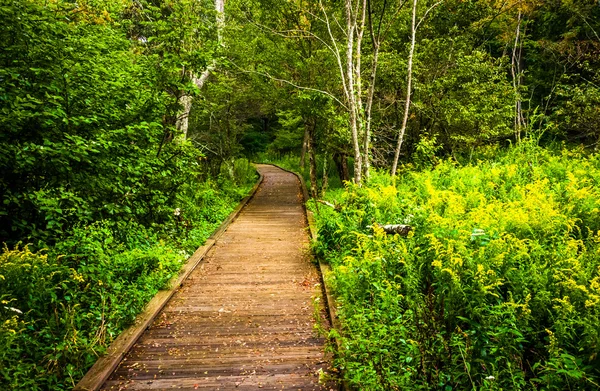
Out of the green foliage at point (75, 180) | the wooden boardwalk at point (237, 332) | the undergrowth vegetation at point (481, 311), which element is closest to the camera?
the undergrowth vegetation at point (481, 311)

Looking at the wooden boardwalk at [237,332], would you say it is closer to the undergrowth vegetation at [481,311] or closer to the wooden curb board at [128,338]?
the wooden curb board at [128,338]

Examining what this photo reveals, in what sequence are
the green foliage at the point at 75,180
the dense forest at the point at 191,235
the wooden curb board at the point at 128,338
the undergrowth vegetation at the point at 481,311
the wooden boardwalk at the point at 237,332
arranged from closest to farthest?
1. the undergrowth vegetation at the point at 481,311
2. the dense forest at the point at 191,235
3. the wooden curb board at the point at 128,338
4. the wooden boardwalk at the point at 237,332
5. the green foliage at the point at 75,180

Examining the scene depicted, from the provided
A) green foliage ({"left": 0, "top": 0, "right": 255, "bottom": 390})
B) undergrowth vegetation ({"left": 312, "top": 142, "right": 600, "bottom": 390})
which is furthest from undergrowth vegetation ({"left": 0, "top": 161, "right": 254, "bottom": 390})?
undergrowth vegetation ({"left": 312, "top": 142, "right": 600, "bottom": 390})

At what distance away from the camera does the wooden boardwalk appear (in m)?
3.74

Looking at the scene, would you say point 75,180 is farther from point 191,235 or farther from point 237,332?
point 191,235

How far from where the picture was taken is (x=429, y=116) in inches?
564

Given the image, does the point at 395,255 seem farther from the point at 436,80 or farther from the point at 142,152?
the point at 436,80

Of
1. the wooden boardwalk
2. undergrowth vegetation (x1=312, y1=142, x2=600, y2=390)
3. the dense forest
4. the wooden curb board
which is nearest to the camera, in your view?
undergrowth vegetation (x1=312, y1=142, x2=600, y2=390)

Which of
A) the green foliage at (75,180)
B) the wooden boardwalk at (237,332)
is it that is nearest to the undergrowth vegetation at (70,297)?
the green foliage at (75,180)

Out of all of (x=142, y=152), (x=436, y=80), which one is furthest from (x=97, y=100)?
(x=436, y=80)

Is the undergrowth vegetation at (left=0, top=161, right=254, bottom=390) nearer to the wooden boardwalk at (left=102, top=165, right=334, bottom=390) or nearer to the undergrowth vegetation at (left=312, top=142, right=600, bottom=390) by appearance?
the wooden boardwalk at (left=102, top=165, right=334, bottom=390)

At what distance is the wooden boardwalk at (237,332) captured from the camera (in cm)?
374

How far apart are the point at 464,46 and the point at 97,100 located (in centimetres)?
1340

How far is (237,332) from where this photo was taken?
472 cm
